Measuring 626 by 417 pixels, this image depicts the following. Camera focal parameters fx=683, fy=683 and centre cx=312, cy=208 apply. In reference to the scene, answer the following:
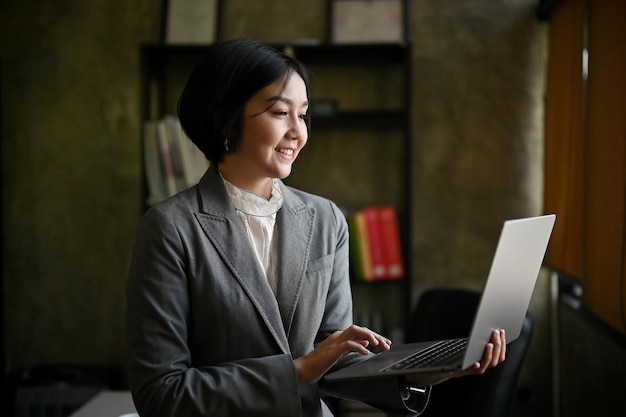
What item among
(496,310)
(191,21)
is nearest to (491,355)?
(496,310)

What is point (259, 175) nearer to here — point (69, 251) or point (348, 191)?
point (348, 191)

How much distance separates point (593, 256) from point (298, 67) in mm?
1538

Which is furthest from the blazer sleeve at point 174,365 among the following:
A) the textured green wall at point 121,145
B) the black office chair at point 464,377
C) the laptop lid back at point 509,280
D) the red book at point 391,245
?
the textured green wall at point 121,145

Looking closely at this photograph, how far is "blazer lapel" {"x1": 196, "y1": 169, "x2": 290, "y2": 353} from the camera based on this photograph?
53.8 inches

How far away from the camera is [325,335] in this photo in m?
1.53

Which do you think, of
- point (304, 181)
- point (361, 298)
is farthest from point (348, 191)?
point (361, 298)

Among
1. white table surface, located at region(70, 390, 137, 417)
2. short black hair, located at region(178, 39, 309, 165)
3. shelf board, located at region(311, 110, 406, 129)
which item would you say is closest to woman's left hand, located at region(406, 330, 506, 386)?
short black hair, located at region(178, 39, 309, 165)

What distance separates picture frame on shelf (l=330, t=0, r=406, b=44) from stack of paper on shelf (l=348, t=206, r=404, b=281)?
0.88 meters

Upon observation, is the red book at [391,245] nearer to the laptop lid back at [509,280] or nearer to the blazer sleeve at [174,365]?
the laptop lid back at [509,280]

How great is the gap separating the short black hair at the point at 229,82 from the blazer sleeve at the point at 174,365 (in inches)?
9.5

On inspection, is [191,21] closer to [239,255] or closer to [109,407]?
[109,407]

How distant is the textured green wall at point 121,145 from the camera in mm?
3545

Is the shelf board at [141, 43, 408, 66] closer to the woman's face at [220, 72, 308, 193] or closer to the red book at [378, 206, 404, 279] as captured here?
the red book at [378, 206, 404, 279]

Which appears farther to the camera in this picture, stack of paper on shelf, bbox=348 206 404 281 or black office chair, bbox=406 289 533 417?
stack of paper on shelf, bbox=348 206 404 281
